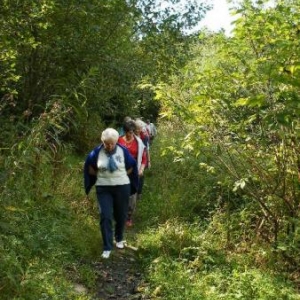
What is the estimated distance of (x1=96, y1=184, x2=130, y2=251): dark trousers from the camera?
6305 millimetres

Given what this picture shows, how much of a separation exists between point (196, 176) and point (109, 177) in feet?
12.0

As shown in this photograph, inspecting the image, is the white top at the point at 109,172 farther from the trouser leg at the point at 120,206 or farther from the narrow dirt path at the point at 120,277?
the narrow dirt path at the point at 120,277

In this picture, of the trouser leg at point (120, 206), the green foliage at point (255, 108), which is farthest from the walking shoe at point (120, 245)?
the green foliage at point (255, 108)

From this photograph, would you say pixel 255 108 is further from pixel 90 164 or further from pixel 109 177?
pixel 90 164

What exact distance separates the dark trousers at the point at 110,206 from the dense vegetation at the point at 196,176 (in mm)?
361

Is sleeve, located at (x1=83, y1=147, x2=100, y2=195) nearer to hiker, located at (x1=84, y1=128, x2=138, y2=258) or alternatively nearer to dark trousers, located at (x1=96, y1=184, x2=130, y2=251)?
hiker, located at (x1=84, y1=128, x2=138, y2=258)

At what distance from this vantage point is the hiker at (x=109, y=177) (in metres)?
6.26

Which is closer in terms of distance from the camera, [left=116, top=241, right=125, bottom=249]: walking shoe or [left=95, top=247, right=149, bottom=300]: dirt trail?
[left=95, top=247, right=149, bottom=300]: dirt trail

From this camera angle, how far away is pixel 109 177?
6328 mm

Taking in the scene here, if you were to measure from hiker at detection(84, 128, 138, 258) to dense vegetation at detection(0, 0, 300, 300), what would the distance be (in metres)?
0.50

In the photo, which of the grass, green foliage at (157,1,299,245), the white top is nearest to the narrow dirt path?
the grass

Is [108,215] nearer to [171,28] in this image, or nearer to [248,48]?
[248,48]

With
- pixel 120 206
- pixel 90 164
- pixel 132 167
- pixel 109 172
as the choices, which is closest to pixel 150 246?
pixel 120 206

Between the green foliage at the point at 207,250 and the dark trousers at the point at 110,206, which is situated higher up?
the dark trousers at the point at 110,206
